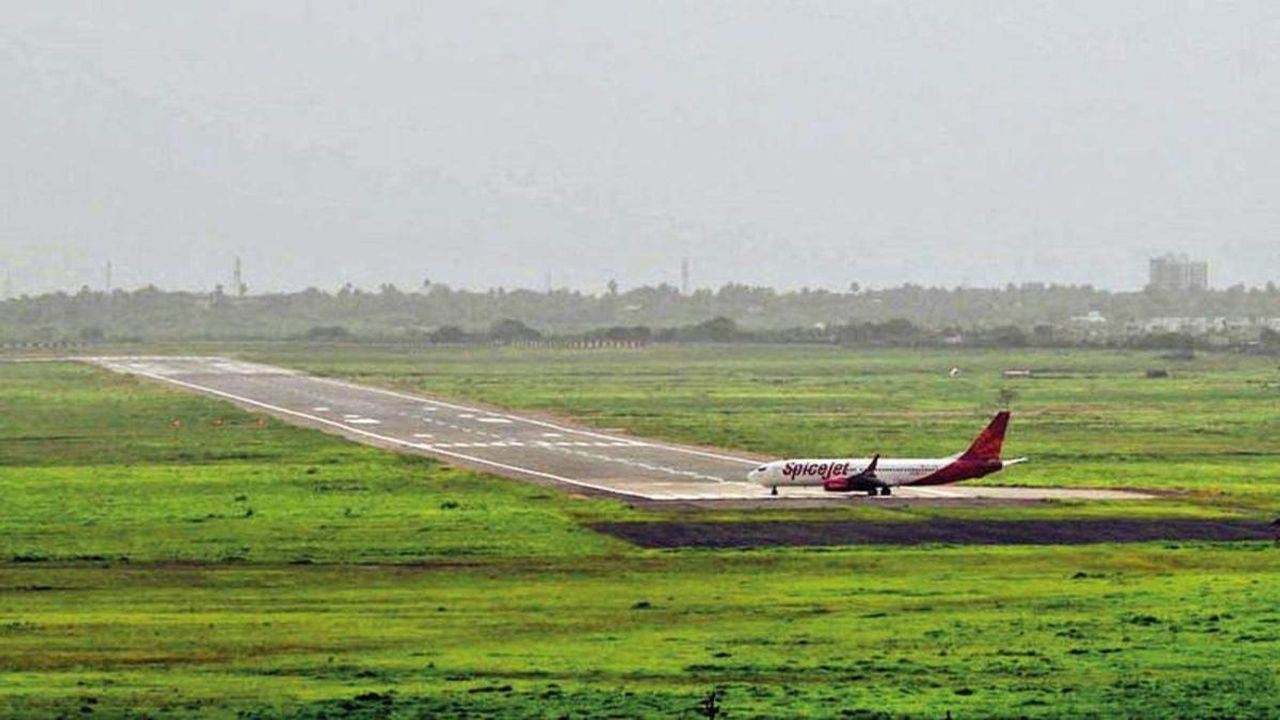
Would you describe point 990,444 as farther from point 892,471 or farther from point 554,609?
point 554,609

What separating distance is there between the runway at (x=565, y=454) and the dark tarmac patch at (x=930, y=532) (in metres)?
12.1

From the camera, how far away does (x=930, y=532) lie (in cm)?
9769

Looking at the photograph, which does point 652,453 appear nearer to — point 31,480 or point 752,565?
point 31,480

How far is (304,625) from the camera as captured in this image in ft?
226

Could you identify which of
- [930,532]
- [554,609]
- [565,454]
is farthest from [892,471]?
[554,609]

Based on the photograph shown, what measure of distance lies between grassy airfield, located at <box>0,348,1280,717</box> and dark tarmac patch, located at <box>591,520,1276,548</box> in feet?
8.67

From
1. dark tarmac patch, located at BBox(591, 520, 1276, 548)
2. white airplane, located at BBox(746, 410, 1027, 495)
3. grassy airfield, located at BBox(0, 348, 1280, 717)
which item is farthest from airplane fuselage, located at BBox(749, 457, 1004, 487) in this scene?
dark tarmac patch, located at BBox(591, 520, 1276, 548)

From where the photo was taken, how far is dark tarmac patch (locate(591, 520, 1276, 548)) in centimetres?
9419

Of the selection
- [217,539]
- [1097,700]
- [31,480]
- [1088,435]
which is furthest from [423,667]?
[1088,435]

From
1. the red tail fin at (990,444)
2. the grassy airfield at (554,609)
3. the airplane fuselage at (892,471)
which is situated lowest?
the grassy airfield at (554,609)

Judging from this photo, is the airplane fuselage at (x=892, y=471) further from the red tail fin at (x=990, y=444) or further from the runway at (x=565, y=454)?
the runway at (x=565, y=454)

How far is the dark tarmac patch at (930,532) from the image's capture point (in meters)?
94.2

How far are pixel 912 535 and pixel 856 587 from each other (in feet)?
58.5

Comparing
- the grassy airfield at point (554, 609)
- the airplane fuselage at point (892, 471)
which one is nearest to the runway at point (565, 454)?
the airplane fuselage at point (892, 471)
